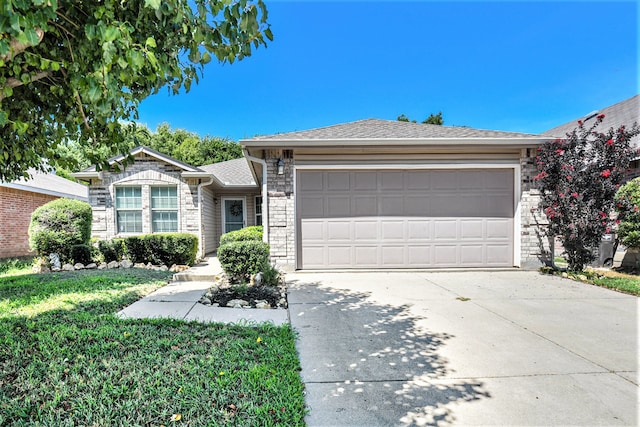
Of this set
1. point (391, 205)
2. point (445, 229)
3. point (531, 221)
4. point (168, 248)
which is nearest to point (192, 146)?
point (168, 248)

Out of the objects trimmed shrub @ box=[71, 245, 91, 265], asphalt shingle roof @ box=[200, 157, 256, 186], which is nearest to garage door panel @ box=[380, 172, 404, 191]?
asphalt shingle roof @ box=[200, 157, 256, 186]

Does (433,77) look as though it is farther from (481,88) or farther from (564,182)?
(564,182)

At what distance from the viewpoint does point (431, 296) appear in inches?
199

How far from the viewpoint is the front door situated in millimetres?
12445

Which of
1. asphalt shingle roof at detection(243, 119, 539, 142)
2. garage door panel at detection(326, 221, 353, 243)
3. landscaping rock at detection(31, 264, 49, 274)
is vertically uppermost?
asphalt shingle roof at detection(243, 119, 539, 142)

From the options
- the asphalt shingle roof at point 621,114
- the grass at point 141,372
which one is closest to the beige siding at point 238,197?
the grass at point 141,372

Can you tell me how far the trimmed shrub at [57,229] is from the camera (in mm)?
7496

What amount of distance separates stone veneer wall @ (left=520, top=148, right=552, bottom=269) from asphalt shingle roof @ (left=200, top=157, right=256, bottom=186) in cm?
853

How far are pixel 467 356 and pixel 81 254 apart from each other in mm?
8855

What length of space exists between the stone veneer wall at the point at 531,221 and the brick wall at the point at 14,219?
49.5 feet

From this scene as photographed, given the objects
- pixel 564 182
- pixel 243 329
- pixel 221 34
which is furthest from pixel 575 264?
pixel 221 34

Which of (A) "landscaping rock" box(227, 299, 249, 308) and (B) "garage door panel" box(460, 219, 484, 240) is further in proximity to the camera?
(B) "garage door panel" box(460, 219, 484, 240)

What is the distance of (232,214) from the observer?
12492mm

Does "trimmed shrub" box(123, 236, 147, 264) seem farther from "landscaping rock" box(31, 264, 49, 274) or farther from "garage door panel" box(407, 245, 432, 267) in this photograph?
"garage door panel" box(407, 245, 432, 267)
